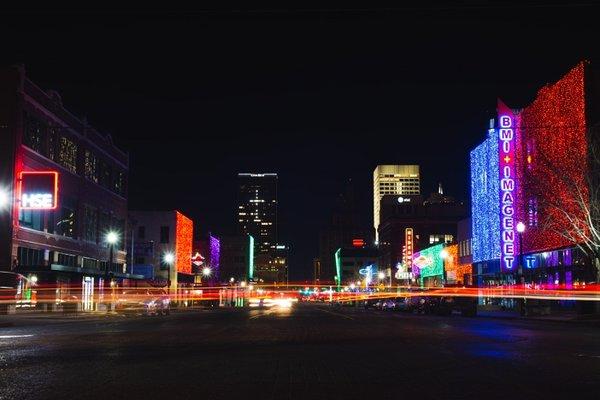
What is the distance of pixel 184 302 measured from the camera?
93.0m

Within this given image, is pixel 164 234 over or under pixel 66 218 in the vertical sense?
over

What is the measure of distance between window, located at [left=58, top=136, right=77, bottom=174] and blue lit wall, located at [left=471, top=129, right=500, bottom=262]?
37.0m

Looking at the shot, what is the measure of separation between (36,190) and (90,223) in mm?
18965

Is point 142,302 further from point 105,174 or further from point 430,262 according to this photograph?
point 430,262

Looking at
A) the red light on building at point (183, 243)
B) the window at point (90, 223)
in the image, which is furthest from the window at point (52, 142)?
the red light on building at point (183, 243)

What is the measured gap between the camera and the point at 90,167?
6719 centimetres

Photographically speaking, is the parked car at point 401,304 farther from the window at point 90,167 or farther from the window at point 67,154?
the window at point 67,154

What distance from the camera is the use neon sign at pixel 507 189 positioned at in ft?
193

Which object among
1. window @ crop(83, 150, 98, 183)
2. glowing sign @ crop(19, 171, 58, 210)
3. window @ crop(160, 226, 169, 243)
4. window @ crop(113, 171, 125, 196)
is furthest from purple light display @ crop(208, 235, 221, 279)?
glowing sign @ crop(19, 171, 58, 210)

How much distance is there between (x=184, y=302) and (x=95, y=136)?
3155 centimetres

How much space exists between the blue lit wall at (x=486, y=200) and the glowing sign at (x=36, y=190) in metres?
36.6

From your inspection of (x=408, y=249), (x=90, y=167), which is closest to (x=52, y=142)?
(x=90, y=167)

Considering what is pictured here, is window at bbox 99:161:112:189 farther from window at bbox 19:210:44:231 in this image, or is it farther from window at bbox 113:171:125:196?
window at bbox 19:210:44:231

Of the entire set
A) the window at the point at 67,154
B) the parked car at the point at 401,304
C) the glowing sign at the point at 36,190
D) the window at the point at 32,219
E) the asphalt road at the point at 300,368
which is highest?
the window at the point at 67,154
